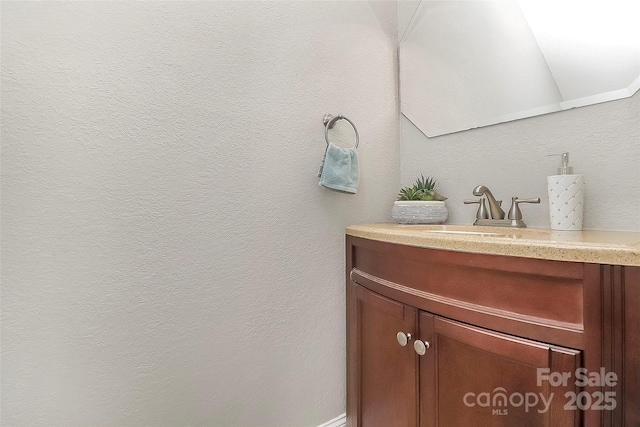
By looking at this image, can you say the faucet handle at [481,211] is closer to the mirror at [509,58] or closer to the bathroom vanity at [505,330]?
the bathroom vanity at [505,330]

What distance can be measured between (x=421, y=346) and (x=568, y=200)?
625mm

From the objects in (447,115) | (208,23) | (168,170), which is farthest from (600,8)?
(168,170)

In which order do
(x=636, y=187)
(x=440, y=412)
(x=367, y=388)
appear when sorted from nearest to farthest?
(x=440, y=412) → (x=636, y=187) → (x=367, y=388)

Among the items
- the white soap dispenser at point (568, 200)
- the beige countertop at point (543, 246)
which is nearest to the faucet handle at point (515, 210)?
the white soap dispenser at point (568, 200)

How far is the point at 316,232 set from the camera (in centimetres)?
126

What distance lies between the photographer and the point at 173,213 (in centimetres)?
99

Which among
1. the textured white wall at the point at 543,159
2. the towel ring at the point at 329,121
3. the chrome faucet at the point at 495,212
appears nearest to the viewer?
the textured white wall at the point at 543,159

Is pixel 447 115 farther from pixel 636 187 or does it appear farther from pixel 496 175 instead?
pixel 636 187

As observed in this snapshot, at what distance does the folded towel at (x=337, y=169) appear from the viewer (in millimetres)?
1196

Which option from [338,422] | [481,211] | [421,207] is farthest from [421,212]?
[338,422]

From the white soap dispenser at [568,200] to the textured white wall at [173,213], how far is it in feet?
2.21

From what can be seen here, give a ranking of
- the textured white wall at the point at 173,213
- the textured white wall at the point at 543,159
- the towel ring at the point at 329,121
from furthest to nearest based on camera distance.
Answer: the towel ring at the point at 329,121, the textured white wall at the point at 543,159, the textured white wall at the point at 173,213

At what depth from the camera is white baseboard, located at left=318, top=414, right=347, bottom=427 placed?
1273 mm

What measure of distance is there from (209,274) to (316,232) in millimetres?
416
